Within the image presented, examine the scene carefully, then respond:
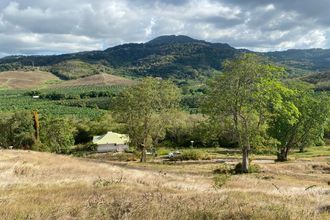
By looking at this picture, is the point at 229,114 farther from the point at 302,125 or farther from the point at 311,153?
the point at 311,153

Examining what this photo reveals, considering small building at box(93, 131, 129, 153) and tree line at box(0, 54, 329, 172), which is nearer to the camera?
tree line at box(0, 54, 329, 172)

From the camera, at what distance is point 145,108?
60.6 meters

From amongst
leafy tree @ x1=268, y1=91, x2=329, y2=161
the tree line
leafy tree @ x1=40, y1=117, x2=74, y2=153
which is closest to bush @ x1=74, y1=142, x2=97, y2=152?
the tree line

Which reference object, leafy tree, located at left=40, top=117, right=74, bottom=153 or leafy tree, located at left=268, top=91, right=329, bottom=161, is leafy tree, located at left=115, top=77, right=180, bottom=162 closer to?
leafy tree, located at left=268, top=91, right=329, bottom=161

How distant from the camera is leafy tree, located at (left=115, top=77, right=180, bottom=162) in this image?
6031cm

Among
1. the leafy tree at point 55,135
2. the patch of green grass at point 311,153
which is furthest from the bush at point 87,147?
the patch of green grass at point 311,153

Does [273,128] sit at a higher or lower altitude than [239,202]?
lower

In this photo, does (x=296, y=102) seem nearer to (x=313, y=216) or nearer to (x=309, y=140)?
(x=309, y=140)

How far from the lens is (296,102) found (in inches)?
2616

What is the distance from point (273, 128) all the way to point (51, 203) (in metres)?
59.1

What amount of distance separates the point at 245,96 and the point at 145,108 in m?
18.4

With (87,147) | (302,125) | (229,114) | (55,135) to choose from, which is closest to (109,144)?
(87,147)

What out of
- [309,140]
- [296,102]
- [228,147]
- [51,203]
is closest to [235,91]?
[296,102]

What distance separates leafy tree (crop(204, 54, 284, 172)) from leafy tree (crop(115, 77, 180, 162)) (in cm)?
1434
